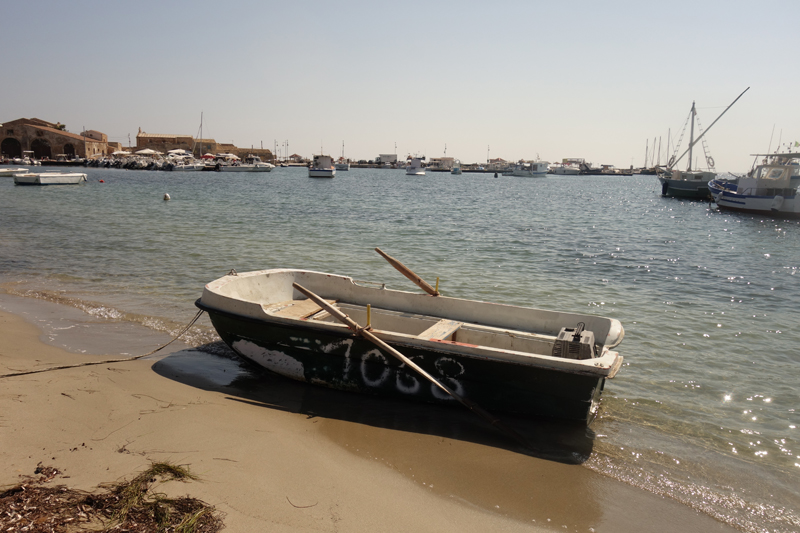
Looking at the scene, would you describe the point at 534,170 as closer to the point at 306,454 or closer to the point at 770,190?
the point at 770,190

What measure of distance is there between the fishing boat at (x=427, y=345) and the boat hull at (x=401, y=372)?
0.04 feet

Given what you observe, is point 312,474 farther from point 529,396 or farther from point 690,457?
point 690,457

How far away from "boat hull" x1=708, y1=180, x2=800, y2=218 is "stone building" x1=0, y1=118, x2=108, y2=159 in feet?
357

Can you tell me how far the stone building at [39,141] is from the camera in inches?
3738

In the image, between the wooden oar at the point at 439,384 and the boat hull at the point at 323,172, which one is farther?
the boat hull at the point at 323,172

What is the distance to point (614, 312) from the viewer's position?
1137 cm

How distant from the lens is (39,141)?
98438 millimetres

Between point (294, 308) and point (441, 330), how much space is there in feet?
8.38

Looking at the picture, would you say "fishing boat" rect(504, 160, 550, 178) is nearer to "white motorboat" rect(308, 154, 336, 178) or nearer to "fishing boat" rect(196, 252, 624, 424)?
"white motorboat" rect(308, 154, 336, 178)

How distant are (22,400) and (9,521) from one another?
277cm

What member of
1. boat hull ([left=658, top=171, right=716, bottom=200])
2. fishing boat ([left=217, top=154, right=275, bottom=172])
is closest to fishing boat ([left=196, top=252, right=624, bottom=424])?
boat hull ([left=658, top=171, right=716, bottom=200])

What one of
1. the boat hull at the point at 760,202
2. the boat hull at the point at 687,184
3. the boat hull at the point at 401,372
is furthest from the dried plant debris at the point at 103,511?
the boat hull at the point at 687,184

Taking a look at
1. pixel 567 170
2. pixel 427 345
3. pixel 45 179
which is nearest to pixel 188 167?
pixel 45 179

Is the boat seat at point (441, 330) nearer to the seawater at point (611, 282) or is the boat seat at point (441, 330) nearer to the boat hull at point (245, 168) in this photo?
the seawater at point (611, 282)
